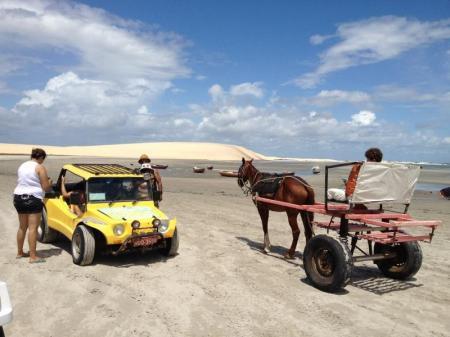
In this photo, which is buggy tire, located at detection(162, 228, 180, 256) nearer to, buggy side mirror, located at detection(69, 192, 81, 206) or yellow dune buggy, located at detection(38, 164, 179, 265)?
yellow dune buggy, located at detection(38, 164, 179, 265)

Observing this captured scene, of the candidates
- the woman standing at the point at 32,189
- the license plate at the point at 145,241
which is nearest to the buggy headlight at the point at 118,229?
the license plate at the point at 145,241

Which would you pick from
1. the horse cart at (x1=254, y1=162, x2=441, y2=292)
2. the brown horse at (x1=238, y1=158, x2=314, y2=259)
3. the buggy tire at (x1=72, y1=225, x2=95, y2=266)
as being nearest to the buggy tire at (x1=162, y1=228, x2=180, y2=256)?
the buggy tire at (x1=72, y1=225, x2=95, y2=266)

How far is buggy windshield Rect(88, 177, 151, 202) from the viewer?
8562mm

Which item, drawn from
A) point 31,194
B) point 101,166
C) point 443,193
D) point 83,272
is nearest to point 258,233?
point 101,166

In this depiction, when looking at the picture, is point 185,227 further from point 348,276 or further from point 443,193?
point 443,193

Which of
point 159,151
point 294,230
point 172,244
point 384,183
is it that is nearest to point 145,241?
point 172,244

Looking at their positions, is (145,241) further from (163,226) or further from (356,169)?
(356,169)

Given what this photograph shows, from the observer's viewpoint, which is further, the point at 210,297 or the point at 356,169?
the point at 356,169

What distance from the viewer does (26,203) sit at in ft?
24.9

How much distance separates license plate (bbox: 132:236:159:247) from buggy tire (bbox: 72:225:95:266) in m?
0.85

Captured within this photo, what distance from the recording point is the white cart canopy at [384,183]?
6.93 meters

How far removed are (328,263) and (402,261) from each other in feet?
6.04

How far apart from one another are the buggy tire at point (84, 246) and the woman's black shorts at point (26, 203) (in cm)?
94

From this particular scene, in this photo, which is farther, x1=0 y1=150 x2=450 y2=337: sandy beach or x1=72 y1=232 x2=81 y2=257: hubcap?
x1=72 y1=232 x2=81 y2=257: hubcap
